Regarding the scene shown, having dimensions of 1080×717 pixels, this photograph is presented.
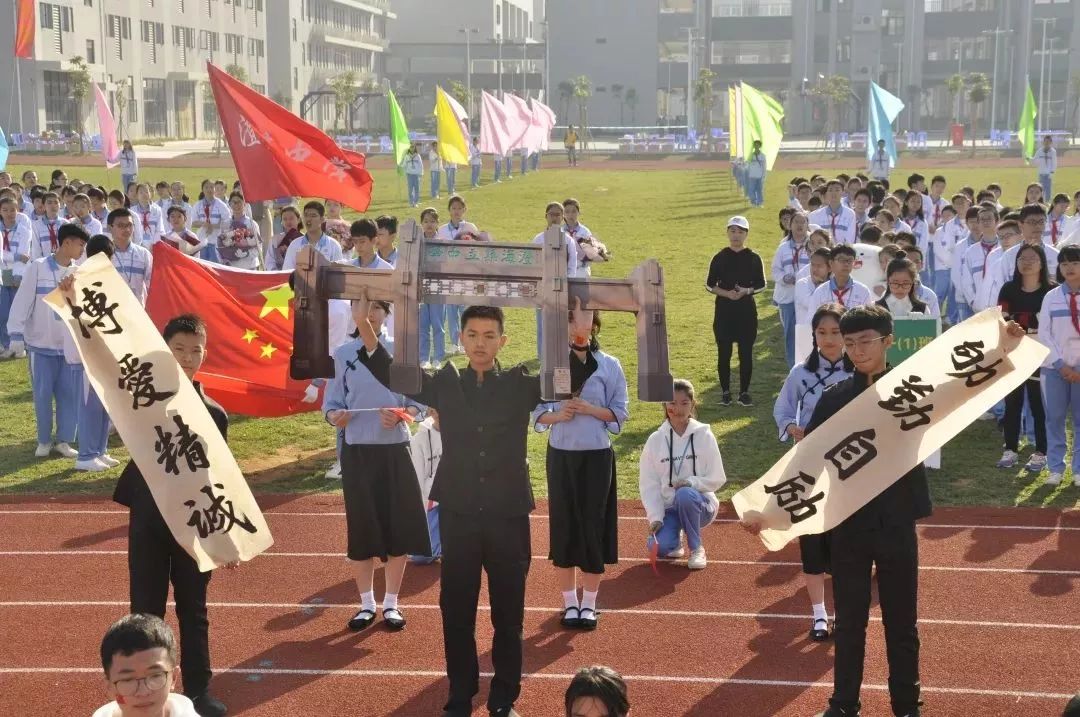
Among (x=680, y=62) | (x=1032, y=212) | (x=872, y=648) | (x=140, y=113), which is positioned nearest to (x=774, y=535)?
(x=872, y=648)

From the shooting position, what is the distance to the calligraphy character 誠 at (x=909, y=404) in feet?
19.8

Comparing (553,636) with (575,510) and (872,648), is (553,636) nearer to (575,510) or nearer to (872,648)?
(575,510)

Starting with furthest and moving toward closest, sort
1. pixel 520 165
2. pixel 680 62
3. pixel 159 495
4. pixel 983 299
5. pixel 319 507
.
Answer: pixel 680 62, pixel 520 165, pixel 983 299, pixel 319 507, pixel 159 495

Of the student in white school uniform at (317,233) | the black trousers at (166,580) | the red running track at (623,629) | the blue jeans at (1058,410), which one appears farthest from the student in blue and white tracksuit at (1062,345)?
the black trousers at (166,580)

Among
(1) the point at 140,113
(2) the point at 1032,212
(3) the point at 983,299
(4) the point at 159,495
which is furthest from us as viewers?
(1) the point at 140,113

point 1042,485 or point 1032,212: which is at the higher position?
point 1032,212

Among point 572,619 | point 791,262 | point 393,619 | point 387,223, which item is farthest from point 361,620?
point 791,262

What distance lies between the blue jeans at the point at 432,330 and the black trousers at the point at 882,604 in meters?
9.62

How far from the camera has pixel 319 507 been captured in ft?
35.3

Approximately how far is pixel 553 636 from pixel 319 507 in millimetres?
3426

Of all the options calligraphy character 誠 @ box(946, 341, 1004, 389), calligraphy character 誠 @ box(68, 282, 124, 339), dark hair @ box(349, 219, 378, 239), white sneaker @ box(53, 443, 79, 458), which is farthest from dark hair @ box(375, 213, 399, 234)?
calligraphy character 誠 @ box(946, 341, 1004, 389)

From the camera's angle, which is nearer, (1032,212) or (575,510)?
(575,510)

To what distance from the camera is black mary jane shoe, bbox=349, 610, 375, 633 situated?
7930mm

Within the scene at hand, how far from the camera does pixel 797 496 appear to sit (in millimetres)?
6047
